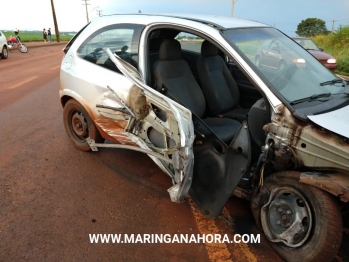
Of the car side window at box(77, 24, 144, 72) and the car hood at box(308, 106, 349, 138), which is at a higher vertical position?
the car side window at box(77, 24, 144, 72)

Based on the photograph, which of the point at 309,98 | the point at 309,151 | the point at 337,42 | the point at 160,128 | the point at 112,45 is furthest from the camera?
the point at 337,42

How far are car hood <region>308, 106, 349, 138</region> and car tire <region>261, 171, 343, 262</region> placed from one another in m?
0.44

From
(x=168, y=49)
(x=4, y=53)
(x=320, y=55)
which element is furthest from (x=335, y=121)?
(x=4, y=53)

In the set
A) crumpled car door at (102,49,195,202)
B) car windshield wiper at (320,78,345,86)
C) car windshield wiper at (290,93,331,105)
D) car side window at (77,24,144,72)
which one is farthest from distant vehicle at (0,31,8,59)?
car windshield wiper at (290,93,331,105)

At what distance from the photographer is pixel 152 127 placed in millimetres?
3082

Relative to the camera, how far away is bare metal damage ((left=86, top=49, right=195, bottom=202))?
2.50 metres

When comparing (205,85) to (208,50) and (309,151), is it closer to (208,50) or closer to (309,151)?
(208,50)

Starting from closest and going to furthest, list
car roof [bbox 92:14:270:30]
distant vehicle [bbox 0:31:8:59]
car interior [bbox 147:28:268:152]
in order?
car roof [bbox 92:14:270:30], car interior [bbox 147:28:268:152], distant vehicle [bbox 0:31:8:59]

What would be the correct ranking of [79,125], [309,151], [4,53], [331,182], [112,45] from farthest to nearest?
1. [4,53]
2. [79,125]
3. [112,45]
4. [309,151]
5. [331,182]

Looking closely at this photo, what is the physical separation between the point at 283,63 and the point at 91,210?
2.41 meters

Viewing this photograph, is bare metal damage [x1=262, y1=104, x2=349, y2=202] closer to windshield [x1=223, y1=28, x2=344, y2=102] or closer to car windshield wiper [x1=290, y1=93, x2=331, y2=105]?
car windshield wiper [x1=290, y1=93, x2=331, y2=105]

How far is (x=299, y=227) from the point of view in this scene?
2398 mm

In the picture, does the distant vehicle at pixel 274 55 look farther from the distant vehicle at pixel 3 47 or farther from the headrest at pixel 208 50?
the distant vehicle at pixel 3 47

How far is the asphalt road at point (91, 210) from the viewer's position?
2.51 meters
